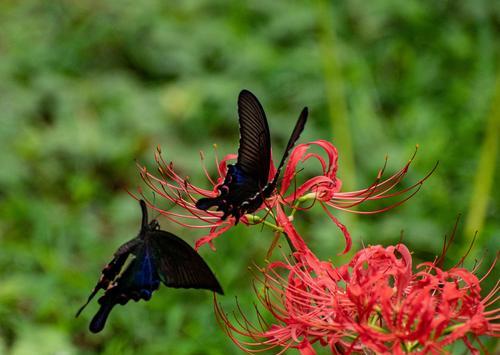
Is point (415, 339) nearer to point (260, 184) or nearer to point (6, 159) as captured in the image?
point (260, 184)

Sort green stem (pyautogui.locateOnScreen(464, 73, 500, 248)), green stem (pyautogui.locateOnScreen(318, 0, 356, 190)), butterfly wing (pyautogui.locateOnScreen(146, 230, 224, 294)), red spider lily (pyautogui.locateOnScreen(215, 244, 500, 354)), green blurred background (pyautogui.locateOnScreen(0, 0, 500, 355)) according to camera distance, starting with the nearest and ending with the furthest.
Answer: red spider lily (pyautogui.locateOnScreen(215, 244, 500, 354)) → butterfly wing (pyautogui.locateOnScreen(146, 230, 224, 294)) → green blurred background (pyautogui.locateOnScreen(0, 0, 500, 355)) → green stem (pyautogui.locateOnScreen(464, 73, 500, 248)) → green stem (pyautogui.locateOnScreen(318, 0, 356, 190))

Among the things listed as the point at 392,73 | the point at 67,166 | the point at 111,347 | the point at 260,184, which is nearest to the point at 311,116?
the point at 392,73

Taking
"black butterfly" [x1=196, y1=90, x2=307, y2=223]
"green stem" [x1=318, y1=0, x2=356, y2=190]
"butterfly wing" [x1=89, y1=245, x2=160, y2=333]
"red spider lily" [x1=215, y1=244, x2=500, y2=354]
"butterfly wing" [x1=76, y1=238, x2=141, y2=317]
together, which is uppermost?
"green stem" [x1=318, y1=0, x2=356, y2=190]

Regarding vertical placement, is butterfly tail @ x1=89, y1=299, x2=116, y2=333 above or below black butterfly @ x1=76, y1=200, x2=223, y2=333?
below

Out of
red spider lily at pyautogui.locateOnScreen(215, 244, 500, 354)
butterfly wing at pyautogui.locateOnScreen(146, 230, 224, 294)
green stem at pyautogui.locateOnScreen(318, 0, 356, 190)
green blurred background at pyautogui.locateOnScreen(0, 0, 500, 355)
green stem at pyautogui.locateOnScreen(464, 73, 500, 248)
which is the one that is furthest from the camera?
green stem at pyautogui.locateOnScreen(318, 0, 356, 190)

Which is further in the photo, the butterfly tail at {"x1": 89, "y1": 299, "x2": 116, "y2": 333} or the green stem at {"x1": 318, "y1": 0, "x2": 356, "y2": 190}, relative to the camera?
the green stem at {"x1": 318, "y1": 0, "x2": 356, "y2": 190}

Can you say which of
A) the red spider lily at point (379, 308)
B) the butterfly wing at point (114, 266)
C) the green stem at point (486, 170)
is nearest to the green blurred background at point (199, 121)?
the green stem at point (486, 170)

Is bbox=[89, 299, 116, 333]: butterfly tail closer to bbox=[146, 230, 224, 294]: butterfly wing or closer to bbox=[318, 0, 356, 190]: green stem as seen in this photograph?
bbox=[146, 230, 224, 294]: butterfly wing

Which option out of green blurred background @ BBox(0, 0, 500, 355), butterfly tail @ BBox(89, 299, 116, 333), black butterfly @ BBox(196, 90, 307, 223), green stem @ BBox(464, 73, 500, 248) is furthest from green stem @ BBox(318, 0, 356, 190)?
butterfly tail @ BBox(89, 299, 116, 333)
